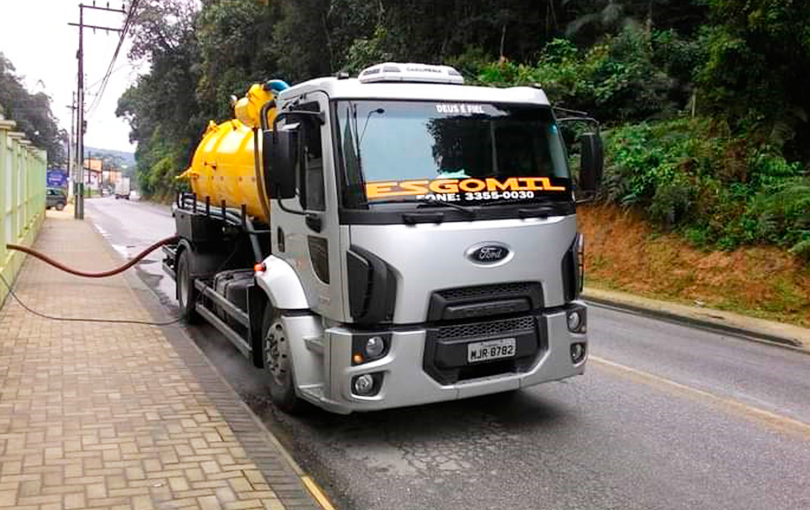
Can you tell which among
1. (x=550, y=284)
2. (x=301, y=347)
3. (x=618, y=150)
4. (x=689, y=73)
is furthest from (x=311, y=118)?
(x=689, y=73)

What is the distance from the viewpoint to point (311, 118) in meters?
5.23

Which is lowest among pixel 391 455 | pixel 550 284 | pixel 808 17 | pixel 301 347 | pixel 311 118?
pixel 391 455

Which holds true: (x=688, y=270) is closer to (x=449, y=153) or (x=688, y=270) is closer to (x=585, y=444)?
(x=585, y=444)

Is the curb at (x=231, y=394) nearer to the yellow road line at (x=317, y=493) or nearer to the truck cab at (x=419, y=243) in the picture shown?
the yellow road line at (x=317, y=493)

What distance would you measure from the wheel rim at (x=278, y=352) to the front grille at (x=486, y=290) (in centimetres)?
134

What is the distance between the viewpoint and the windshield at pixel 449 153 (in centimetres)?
505

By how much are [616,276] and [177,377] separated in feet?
32.8

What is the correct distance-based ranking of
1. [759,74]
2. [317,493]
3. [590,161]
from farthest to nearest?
1. [759,74]
2. [590,161]
3. [317,493]

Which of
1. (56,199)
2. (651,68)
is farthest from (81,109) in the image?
(651,68)

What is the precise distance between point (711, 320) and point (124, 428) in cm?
861

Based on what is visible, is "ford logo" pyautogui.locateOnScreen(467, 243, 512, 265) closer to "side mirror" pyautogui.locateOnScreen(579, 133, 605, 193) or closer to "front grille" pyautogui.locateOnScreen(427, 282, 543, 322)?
"front grille" pyautogui.locateOnScreen(427, 282, 543, 322)

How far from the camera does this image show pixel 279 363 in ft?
19.1

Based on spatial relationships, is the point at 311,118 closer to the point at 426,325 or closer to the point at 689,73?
the point at 426,325

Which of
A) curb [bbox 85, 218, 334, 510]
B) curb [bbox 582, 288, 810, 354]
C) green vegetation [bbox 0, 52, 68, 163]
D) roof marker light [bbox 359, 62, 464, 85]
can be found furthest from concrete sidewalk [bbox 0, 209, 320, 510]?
green vegetation [bbox 0, 52, 68, 163]
